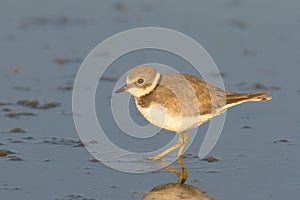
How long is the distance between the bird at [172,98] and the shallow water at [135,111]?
53 cm

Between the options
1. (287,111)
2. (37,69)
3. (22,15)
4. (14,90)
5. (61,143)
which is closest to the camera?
(61,143)

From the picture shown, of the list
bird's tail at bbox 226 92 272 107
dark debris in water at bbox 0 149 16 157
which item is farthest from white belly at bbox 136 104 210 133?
dark debris in water at bbox 0 149 16 157

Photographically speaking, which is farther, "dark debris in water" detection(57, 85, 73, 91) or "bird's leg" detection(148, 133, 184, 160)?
"dark debris in water" detection(57, 85, 73, 91)

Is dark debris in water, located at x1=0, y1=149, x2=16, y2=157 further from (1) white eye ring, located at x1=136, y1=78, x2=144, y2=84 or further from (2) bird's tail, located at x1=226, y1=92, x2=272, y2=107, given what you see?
(2) bird's tail, located at x1=226, y1=92, x2=272, y2=107

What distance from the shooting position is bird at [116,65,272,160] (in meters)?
7.59

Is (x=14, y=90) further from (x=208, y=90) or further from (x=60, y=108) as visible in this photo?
(x=208, y=90)

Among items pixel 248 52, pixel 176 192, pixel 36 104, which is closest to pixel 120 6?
pixel 248 52

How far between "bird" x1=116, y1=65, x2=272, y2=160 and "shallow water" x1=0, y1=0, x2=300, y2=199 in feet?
1.73

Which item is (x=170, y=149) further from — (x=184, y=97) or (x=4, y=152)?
(x=4, y=152)

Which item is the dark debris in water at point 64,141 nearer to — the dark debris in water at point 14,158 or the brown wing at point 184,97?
the dark debris in water at point 14,158

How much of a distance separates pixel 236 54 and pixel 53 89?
10.2 feet

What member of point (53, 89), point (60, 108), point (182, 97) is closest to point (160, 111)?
point (182, 97)

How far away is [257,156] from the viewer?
26.0 ft

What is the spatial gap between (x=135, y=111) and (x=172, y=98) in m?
1.75
